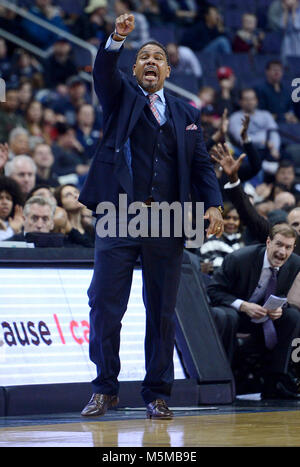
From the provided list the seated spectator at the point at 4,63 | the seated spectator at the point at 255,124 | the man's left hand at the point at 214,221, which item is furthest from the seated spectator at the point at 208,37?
the man's left hand at the point at 214,221

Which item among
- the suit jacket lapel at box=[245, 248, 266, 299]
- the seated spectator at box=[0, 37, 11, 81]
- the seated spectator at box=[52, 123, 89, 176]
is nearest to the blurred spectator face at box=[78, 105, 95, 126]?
the seated spectator at box=[52, 123, 89, 176]

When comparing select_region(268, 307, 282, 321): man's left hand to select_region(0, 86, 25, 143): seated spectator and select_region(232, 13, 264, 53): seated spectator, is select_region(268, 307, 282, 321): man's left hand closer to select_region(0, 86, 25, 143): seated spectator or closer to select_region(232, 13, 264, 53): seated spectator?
select_region(0, 86, 25, 143): seated spectator

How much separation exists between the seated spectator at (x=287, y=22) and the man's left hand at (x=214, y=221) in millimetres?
10543

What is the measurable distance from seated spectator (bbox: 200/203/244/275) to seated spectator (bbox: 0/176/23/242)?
4.78 feet

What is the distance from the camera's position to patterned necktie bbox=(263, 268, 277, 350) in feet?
23.3

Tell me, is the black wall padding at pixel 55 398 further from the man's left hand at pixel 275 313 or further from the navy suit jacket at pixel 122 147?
the navy suit jacket at pixel 122 147

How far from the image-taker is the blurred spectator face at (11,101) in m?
11.4

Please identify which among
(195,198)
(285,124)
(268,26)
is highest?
(268,26)

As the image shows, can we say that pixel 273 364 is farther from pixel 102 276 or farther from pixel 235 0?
pixel 235 0

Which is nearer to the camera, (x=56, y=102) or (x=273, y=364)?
(x=273, y=364)

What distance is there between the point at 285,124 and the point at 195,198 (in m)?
8.45
